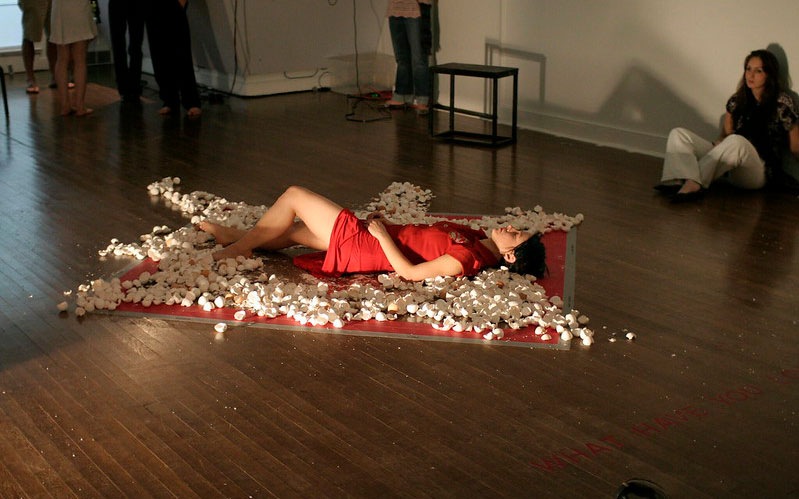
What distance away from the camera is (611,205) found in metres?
4.78

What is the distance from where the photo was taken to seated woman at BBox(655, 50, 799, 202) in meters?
4.90

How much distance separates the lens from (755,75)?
16.2ft

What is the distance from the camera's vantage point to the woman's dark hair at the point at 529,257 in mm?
3549

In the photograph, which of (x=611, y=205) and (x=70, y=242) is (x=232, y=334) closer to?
(x=70, y=242)

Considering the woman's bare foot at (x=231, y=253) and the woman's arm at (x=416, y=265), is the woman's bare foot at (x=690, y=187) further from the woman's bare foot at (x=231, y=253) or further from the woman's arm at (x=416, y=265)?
the woman's bare foot at (x=231, y=253)

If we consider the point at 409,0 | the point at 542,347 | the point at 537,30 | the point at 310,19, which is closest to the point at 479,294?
the point at 542,347

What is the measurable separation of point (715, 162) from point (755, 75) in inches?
19.8

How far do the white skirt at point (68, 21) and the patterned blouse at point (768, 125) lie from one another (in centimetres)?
467

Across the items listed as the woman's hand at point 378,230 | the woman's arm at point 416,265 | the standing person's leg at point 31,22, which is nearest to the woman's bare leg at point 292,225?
the woman's hand at point 378,230

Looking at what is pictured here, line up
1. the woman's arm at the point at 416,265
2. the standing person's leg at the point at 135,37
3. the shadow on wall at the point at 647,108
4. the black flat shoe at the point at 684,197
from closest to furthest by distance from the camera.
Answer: the woman's arm at the point at 416,265
the black flat shoe at the point at 684,197
the shadow on wall at the point at 647,108
the standing person's leg at the point at 135,37

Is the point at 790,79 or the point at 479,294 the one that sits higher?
the point at 790,79

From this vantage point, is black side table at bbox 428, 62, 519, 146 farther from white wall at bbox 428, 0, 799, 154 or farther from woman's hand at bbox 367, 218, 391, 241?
woman's hand at bbox 367, 218, 391, 241

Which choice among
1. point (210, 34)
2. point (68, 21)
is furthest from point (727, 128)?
point (68, 21)

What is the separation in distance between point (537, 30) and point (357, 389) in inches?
164
